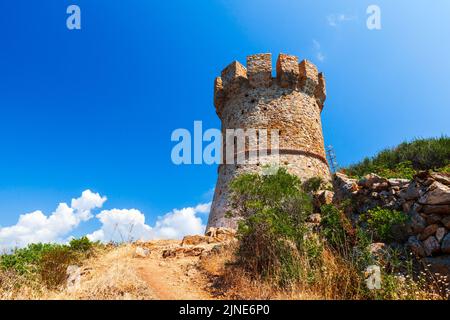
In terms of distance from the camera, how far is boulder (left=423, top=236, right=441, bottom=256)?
4542mm

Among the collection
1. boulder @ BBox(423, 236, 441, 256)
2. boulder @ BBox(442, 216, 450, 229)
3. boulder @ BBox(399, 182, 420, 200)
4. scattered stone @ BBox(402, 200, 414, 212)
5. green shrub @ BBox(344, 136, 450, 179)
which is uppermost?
green shrub @ BBox(344, 136, 450, 179)

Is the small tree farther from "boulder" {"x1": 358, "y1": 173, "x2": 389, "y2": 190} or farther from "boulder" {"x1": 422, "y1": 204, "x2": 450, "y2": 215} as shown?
"boulder" {"x1": 422, "y1": 204, "x2": 450, "y2": 215}

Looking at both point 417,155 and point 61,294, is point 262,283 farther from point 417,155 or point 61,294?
point 417,155

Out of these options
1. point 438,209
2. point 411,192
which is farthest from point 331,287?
point 411,192

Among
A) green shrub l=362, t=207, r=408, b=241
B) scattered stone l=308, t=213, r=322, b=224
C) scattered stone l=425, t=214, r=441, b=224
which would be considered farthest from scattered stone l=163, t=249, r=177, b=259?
scattered stone l=425, t=214, r=441, b=224

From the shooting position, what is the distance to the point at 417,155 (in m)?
13.8

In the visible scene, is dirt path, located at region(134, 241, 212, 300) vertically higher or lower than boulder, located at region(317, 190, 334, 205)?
lower

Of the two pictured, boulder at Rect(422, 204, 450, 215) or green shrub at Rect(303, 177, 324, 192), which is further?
green shrub at Rect(303, 177, 324, 192)

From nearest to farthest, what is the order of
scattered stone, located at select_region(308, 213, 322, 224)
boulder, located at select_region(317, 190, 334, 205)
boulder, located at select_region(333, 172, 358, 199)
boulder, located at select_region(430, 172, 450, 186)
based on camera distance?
boulder, located at select_region(430, 172, 450, 186) → boulder, located at select_region(333, 172, 358, 199) → scattered stone, located at select_region(308, 213, 322, 224) → boulder, located at select_region(317, 190, 334, 205)

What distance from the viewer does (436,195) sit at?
15.8 ft

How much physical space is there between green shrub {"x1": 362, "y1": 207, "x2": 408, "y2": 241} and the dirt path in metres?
3.18

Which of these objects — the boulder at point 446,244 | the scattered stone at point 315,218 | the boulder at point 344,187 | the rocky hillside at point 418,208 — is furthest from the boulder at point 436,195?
the scattered stone at point 315,218

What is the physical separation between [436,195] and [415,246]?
0.87m
